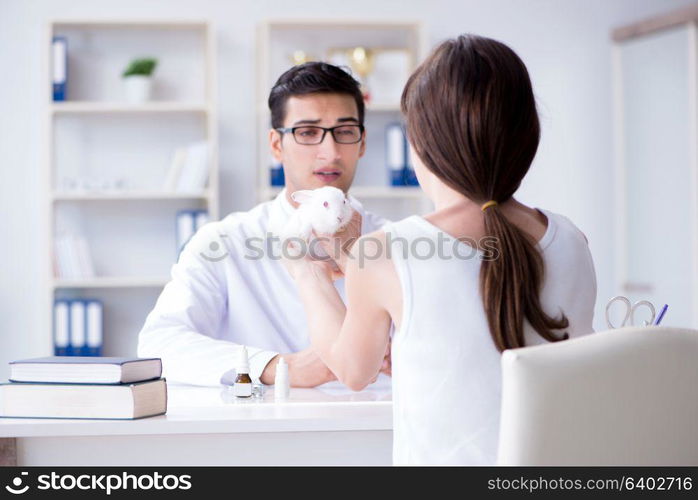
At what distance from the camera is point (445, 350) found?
4.02ft

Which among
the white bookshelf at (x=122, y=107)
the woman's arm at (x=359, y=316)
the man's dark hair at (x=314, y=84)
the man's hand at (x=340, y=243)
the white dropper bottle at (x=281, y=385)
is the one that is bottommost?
the white dropper bottle at (x=281, y=385)

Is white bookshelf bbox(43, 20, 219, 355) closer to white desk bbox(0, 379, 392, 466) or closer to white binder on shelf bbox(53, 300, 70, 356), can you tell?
white binder on shelf bbox(53, 300, 70, 356)

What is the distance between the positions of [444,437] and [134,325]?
3318 mm

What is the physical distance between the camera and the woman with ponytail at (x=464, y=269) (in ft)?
4.04

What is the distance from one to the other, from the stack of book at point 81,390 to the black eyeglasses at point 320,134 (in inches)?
42.4

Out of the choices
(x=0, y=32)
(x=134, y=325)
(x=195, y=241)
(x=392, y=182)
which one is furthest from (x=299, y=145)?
(x=0, y=32)

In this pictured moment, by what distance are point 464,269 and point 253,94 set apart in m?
3.29

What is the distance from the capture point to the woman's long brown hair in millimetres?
1232

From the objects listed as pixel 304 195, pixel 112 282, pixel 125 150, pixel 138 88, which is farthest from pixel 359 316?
pixel 125 150

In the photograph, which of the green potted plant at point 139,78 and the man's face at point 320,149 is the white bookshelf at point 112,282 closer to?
the green potted plant at point 139,78

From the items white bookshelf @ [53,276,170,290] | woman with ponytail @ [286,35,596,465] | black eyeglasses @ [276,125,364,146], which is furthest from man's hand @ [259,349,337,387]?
white bookshelf @ [53,276,170,290]

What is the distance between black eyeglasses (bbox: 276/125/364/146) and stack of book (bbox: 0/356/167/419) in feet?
3.53

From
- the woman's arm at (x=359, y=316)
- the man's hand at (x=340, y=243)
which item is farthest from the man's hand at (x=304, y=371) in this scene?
the woman's arm at (x=359, y=316)
